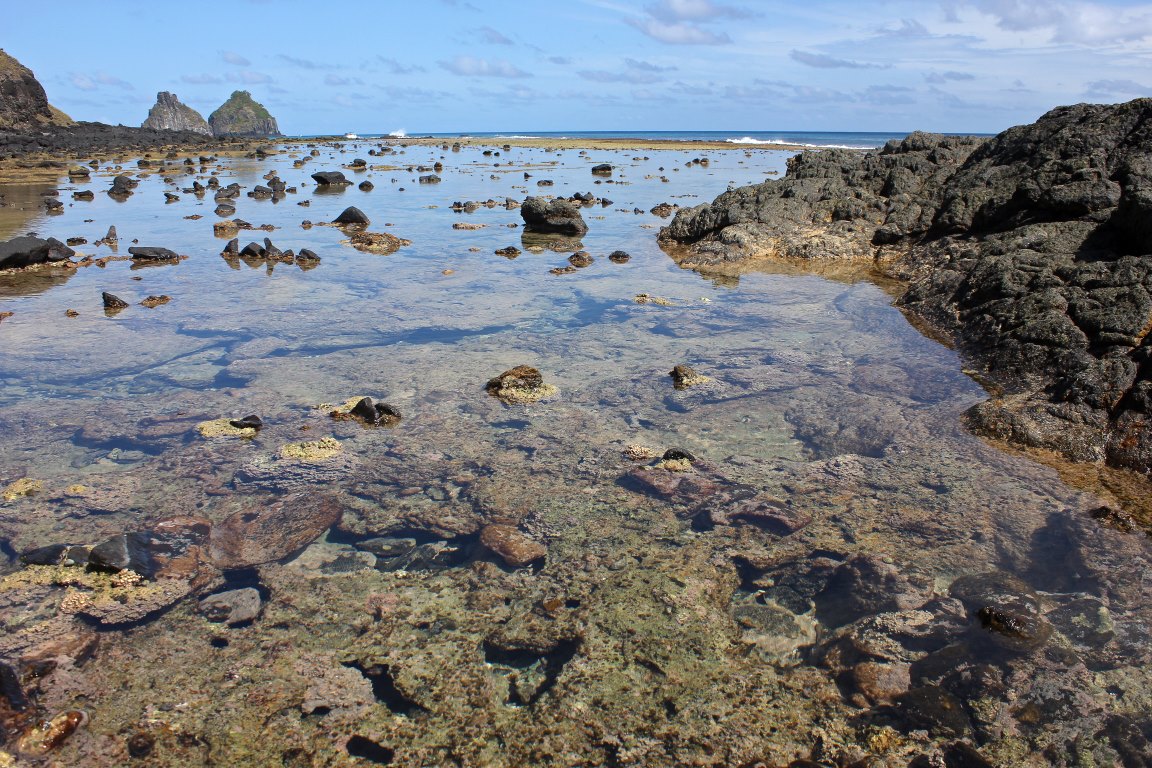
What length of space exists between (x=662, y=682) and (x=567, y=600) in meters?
1.02

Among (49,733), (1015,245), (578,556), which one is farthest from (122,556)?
(1015,245)

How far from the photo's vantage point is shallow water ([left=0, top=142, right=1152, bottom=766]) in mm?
4000

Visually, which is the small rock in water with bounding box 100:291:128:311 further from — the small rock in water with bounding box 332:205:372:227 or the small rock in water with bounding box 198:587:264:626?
the small rock in water with bounding box 332:205:372:227

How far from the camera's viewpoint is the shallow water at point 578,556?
4000mm

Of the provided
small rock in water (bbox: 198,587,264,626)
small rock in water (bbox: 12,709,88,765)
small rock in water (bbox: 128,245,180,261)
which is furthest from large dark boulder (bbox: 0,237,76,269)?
small rock in water (bbox: 12,709,88,765)

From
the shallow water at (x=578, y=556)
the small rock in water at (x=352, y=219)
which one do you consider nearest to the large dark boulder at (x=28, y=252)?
the shallow water at (x=578, y=556)

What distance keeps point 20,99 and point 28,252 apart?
73895mm

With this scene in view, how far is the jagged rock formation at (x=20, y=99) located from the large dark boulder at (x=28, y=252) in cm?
6966

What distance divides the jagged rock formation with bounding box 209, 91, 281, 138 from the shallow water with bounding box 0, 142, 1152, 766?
206 meters

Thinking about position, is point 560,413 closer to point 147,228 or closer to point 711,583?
point 711,583

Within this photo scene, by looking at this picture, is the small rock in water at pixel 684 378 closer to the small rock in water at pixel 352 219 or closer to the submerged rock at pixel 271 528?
the submerged rock at pixel 271 528

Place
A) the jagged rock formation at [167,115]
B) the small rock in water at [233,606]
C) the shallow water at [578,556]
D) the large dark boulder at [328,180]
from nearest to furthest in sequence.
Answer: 1. the shallow water at [578,556]
2. the small rock in water at [233,606]
3. the large dark boulder at [328,180]
4. the jagged rock formation at [167,115]

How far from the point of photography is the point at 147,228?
2152 centimetres

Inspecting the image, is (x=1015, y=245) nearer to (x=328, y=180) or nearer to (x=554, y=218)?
(x=554, y=218)
